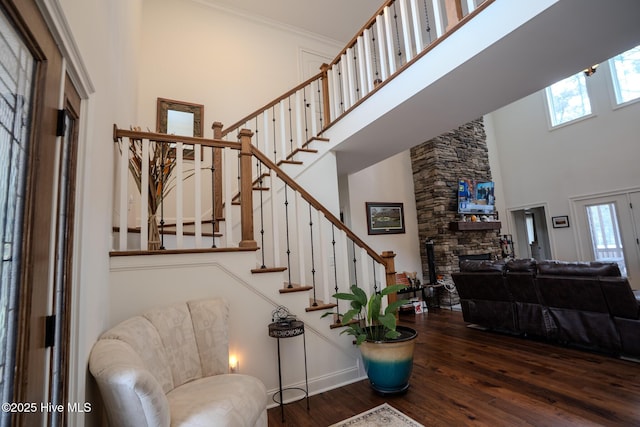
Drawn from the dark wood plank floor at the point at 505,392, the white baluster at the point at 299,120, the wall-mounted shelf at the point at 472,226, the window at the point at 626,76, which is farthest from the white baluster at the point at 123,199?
the window at the point at 626,76

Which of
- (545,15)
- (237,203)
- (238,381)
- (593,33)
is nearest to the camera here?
(238,381)

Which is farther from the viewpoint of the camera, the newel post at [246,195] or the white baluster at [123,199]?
the newel post at [246,195]

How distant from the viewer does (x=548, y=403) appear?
7.32 ft

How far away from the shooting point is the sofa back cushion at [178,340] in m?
1.84

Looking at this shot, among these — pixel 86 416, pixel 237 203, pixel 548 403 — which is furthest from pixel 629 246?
pixel 86 416

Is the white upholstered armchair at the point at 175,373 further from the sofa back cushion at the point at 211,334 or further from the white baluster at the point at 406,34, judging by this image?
the white baluster at the point at 406,34

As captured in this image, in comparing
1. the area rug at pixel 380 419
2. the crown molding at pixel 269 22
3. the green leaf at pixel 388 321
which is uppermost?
the crown molding at pixel 269 22

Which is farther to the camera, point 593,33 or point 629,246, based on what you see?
point 629,246

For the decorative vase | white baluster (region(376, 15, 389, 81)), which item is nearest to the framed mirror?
white baluster (region(376, 15, 389, 81))

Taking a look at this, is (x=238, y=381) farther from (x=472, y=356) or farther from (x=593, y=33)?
(x=593, y=33)

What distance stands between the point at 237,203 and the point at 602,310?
4085mm

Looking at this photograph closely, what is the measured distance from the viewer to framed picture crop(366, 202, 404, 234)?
246 inches

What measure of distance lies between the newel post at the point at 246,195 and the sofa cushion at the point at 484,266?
308 cm

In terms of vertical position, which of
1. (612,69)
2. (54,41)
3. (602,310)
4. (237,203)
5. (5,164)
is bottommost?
(602,310)
